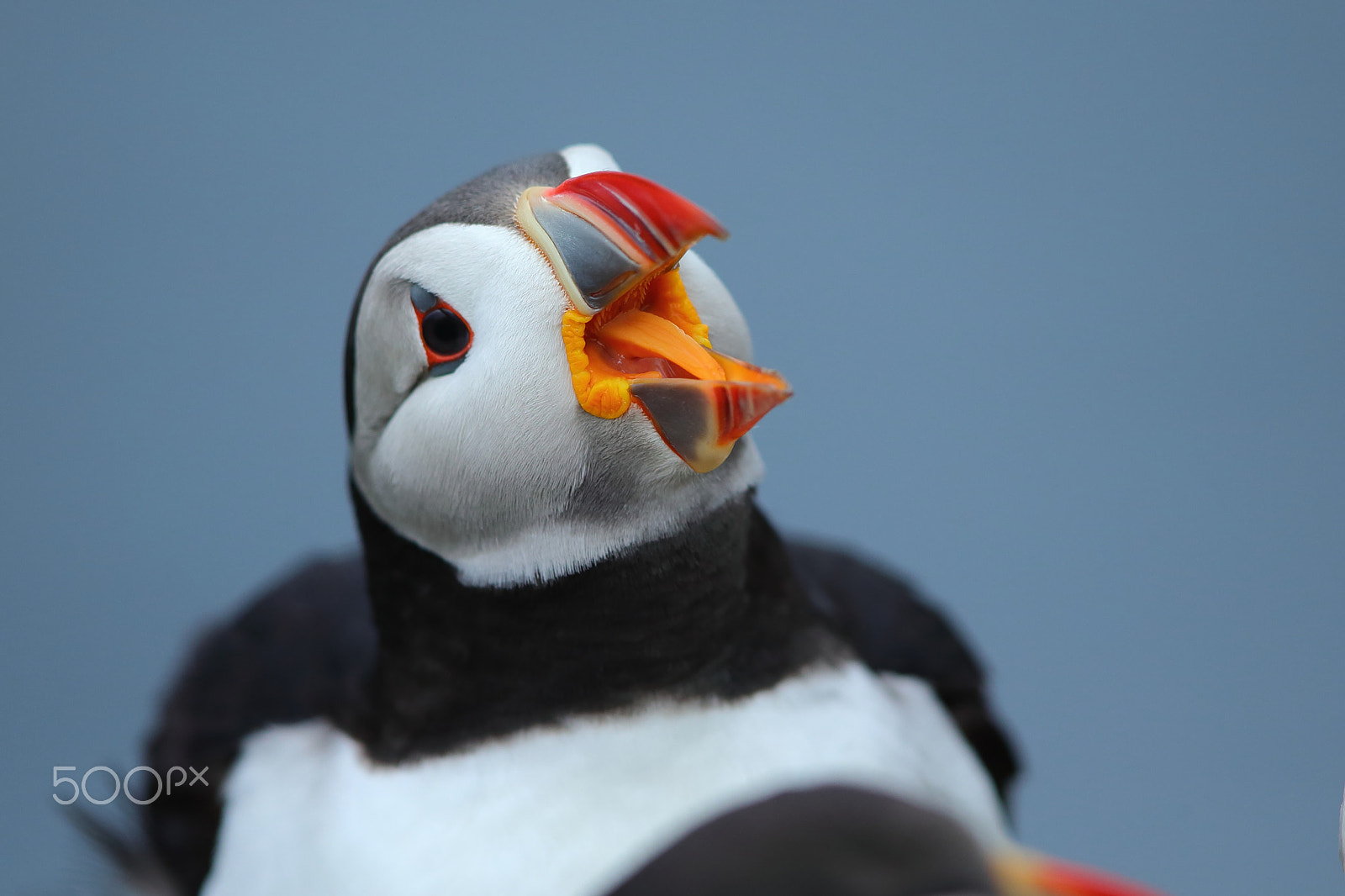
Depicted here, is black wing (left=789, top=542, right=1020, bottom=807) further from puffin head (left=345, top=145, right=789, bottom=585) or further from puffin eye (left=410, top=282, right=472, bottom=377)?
puffin eye (left=410, top=282, right=472, bottom=377)

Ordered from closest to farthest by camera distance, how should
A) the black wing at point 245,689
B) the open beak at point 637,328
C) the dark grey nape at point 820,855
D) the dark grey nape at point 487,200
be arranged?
1. the dark grey nape at point 820,855
2. the open beak at point 637,328
3. the dark grey nape at point 487,200
4. the black wing at point 245,689

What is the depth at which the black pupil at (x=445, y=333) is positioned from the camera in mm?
1285

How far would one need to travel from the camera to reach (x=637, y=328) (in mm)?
1273

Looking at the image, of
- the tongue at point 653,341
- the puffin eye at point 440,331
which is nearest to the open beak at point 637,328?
the tongue at point 653,341

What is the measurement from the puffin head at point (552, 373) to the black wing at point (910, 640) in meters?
0.49

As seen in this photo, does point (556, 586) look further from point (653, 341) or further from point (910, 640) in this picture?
point (910, 640)

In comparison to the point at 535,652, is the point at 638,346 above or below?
above

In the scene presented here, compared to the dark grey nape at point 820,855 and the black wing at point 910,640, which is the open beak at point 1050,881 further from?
the black wing at point 910,640

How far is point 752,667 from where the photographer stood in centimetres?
146

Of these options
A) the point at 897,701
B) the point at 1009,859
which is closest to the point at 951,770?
the point at 897,701

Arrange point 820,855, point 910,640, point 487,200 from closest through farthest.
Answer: point 820,855
point 487,200
point 910,640

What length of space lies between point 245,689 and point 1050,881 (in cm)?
137

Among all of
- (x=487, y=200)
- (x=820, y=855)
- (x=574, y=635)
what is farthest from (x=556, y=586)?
(x=820, y=855)

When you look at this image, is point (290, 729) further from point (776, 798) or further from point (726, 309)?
point (776, 798)
